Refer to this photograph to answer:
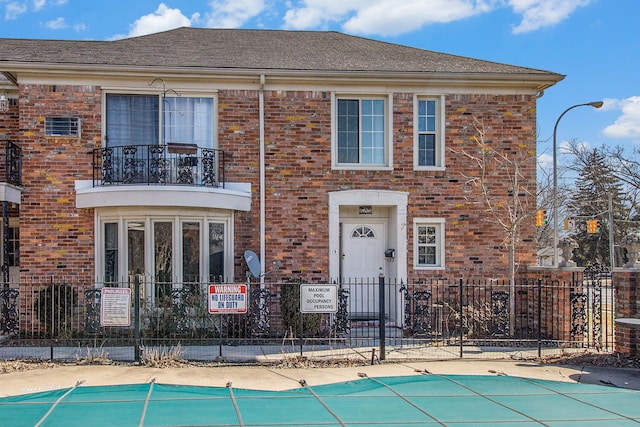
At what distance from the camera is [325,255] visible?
524 inches

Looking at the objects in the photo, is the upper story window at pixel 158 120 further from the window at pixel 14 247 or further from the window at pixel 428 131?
the window at pixel 428 131

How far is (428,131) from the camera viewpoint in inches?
539

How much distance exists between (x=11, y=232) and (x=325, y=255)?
721 centimetres

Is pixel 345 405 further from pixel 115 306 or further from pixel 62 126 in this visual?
pixel 62 126

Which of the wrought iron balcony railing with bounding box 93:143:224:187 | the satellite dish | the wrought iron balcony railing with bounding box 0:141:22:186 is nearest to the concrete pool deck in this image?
the satellite dish

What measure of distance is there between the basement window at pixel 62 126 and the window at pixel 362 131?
212 inches

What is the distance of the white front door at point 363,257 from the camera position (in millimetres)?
13750

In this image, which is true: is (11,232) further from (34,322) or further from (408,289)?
(408,289)

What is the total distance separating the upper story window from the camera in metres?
13.1

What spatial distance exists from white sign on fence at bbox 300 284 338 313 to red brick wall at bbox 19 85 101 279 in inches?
195

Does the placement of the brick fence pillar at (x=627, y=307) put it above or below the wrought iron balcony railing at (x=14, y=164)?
below

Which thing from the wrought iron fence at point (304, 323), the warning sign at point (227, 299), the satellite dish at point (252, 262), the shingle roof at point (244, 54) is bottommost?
the wrought iron fence at point (304, 323)

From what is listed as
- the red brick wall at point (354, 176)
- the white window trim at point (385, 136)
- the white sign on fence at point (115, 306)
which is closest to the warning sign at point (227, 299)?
the white sign on fence at point (115, 306)

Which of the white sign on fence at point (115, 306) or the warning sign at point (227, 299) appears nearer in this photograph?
the white sign on fence at point (115, 306)
